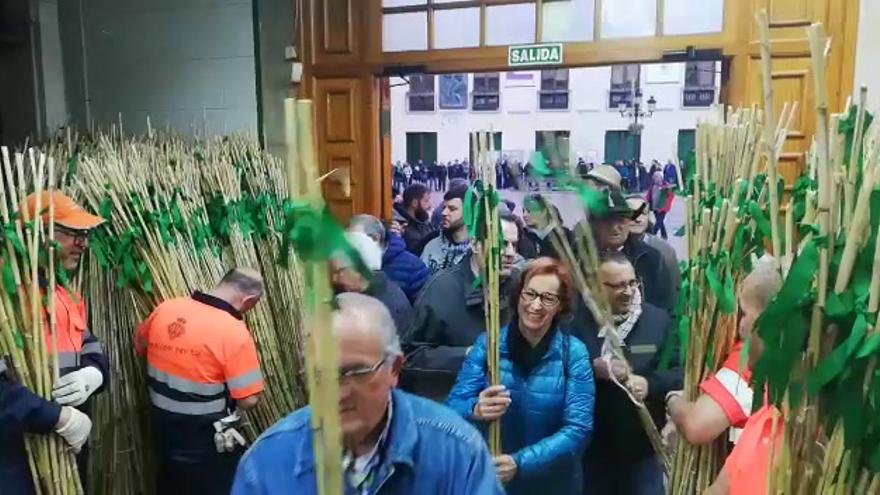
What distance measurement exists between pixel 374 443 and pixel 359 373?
0.13 meters

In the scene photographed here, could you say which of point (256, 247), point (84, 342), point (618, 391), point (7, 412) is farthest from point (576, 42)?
point (7, 412)

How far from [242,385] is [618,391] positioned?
3.49 feet

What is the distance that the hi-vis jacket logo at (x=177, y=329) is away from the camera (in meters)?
2.06

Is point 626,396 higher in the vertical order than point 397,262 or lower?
lower

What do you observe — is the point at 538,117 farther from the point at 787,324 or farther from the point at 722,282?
the point at 787,324

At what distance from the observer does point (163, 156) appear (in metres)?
2.64

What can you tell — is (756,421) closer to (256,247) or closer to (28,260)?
(28,260)

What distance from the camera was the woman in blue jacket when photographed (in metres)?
1.70

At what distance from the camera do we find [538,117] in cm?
402

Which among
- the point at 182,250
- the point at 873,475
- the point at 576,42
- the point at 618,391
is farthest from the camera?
the point at 576,42

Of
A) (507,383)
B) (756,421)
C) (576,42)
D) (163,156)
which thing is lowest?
(507,383)

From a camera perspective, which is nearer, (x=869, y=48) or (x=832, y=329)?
(x=832, y=329)

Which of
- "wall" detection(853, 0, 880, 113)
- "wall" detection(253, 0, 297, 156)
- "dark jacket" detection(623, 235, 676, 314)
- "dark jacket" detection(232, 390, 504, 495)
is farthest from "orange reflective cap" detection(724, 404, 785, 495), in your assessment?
"wall" detection(253, 0, 297, 156)

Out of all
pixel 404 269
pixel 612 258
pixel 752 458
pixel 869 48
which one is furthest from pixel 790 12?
pixel 752 458
